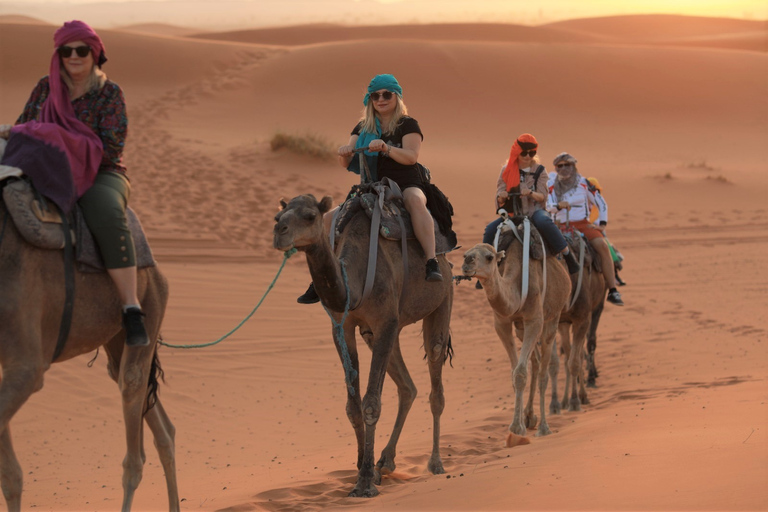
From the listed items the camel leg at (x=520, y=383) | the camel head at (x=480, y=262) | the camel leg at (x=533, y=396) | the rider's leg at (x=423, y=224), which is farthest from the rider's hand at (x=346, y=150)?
the camel leg at (x=533, y=396)

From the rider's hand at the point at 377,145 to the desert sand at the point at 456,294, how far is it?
2.67 m

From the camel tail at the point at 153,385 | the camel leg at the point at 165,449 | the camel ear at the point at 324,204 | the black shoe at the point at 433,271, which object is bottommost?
the camel leg at the point at 165,449

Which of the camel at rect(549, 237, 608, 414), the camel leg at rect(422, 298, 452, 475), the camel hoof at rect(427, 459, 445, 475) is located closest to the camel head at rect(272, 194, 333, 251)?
the camel leg at rect(422, 298, 452, 475)

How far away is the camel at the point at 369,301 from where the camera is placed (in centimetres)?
623

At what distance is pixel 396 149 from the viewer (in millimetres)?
7617

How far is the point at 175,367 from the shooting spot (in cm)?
1423

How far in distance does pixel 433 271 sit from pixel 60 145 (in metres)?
3.26

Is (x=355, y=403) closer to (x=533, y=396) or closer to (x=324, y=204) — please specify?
(x=324, y=204)

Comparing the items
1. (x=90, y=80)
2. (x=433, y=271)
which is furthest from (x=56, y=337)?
(x=433, y=271)

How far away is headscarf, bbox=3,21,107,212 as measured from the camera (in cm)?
550

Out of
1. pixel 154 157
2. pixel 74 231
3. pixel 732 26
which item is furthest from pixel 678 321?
pixel 732 26

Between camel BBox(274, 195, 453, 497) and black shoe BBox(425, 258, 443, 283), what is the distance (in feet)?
0.41

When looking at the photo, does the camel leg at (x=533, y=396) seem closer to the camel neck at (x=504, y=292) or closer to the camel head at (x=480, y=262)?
the camel neck at (x=504, y=292)

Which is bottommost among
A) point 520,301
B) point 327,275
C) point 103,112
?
point 520,301
